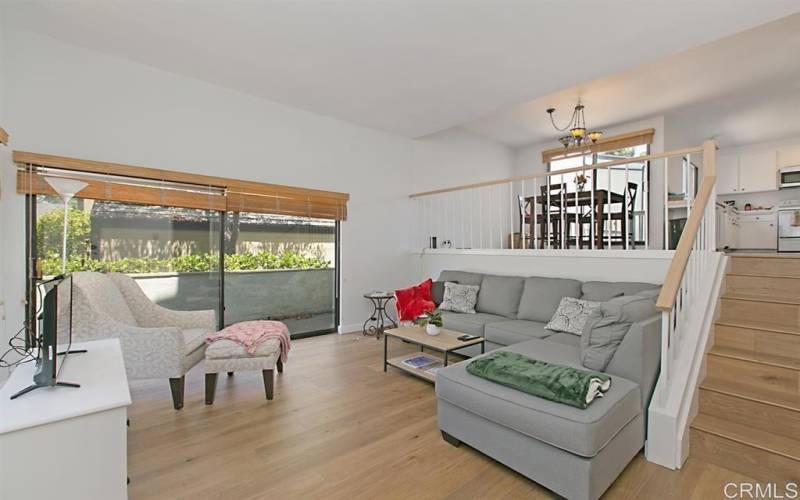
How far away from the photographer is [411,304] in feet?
15.2

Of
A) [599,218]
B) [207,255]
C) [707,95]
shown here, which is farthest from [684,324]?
[207,255]

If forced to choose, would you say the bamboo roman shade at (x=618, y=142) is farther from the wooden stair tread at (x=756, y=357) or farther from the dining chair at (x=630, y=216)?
the wooden stair tread at (x=756, y=357)

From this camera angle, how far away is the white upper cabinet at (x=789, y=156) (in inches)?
244

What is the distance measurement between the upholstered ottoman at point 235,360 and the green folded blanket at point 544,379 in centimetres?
160

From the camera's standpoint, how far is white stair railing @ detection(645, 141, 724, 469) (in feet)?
6.51

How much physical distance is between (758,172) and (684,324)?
258 inches

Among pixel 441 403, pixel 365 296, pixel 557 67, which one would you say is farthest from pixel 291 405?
pixel 557 67

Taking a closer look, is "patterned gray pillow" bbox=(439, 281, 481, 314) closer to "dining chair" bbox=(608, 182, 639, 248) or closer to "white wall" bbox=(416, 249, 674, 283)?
"white wall" bbox=(416, 249, 674, 283)

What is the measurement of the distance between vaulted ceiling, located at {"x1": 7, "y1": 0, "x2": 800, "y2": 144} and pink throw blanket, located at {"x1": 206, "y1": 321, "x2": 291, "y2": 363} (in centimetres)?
251

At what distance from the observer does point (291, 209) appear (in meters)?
4.61

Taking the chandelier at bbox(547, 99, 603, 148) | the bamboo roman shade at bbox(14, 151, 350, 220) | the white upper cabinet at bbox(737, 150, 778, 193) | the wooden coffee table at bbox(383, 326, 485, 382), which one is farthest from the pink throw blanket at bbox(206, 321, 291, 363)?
the white upper cabinet at bbox(737, 150, 778, 193)

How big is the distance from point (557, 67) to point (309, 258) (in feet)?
12.0

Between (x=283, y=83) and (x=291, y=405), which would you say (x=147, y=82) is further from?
(x=291, y=405)

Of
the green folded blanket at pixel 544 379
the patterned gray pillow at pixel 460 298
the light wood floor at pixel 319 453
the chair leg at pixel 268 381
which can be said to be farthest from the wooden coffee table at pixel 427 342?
the chair leg at pixel 268 381
